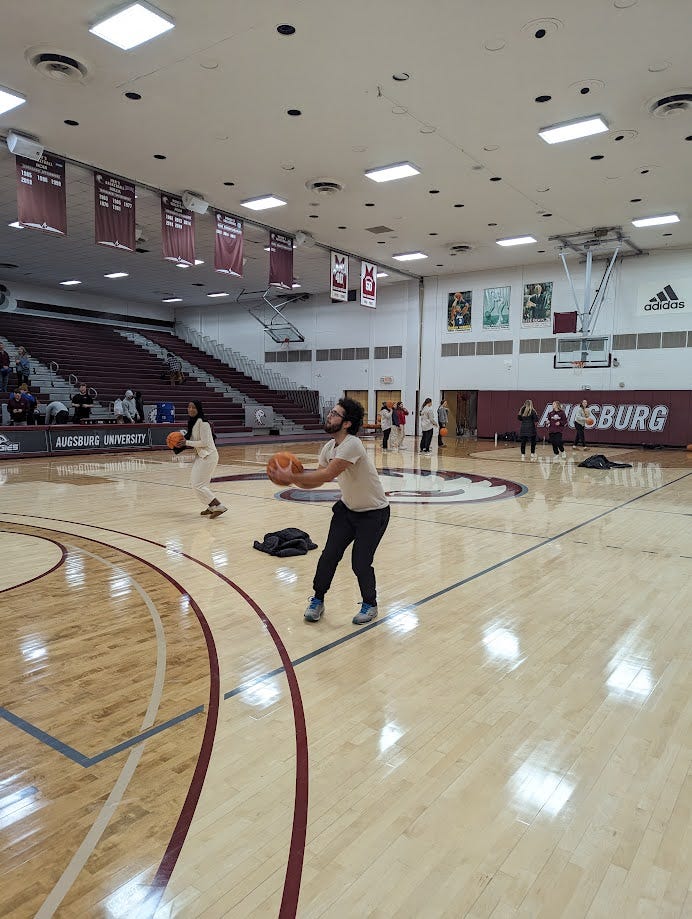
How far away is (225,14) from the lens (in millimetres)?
7625

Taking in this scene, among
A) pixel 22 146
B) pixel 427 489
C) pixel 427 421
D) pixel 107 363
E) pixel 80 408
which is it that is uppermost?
pixel 22 146

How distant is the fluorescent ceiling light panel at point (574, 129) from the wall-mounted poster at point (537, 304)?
11.2 metres

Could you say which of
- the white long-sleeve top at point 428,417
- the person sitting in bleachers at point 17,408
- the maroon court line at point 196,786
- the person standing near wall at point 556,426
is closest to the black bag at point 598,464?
the person standing near wall at point 556,426

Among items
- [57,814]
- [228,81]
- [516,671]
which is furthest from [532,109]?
[57,814]

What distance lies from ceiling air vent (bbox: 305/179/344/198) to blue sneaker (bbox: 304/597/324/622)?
11667 millimetres

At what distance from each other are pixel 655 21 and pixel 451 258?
13398 mm

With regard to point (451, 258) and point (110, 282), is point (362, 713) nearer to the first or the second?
point (451, 258)

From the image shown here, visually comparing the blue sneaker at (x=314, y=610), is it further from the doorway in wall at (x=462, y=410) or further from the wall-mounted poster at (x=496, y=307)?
the doorway in wall at (x=462, y=410)

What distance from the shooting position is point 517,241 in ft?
61.6

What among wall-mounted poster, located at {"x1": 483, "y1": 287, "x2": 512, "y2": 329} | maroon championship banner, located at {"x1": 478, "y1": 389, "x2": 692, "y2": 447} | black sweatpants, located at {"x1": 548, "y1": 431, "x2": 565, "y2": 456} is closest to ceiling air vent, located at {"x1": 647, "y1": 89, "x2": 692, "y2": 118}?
black sweatpants, located at {"x1": 548, "y1": 431, "x2": 565, "y2": 456}

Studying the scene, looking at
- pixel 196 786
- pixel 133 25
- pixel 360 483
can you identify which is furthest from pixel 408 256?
pixel 196 786

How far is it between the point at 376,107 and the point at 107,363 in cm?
1897

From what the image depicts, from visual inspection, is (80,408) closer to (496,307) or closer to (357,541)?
(496,307)

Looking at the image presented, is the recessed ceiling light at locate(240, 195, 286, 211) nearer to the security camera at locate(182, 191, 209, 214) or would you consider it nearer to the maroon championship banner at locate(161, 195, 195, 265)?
the security camera at locate(182, 191, 209, 214)
